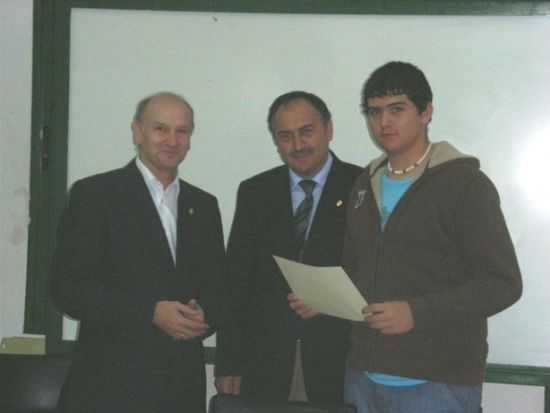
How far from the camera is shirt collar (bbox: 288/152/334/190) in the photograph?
8.30 feet

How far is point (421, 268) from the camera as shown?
197cm

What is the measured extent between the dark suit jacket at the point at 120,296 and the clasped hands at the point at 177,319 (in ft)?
0.11

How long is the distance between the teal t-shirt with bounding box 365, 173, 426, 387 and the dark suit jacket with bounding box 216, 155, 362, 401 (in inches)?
14.0

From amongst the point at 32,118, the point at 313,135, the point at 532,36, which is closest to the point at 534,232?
the point at 532,36

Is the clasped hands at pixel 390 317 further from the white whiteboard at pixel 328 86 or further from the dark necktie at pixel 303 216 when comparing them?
the white whiteboard at pixel 328 86

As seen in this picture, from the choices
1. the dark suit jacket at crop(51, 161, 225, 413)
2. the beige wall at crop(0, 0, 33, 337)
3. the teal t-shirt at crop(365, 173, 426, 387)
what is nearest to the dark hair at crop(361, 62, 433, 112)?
the teal t-shirt at crop(365, 173, 426, 387)

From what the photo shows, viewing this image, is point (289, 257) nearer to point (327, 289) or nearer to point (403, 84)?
point (327, 289)

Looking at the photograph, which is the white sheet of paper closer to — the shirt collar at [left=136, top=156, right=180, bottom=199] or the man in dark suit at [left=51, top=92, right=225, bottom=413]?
the man in dark suit at [left=51, top=92, right=225, bottom=413]

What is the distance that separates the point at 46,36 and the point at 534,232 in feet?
7.80

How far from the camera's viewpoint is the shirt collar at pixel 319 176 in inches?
99.7

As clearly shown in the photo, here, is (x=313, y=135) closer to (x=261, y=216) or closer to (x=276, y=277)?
(x=261, y=216)

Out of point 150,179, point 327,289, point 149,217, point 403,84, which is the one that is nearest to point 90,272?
point 149,217

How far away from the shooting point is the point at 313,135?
250cm

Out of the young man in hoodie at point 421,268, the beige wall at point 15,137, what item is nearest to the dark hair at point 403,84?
the young man in hoodie at point 421,268
